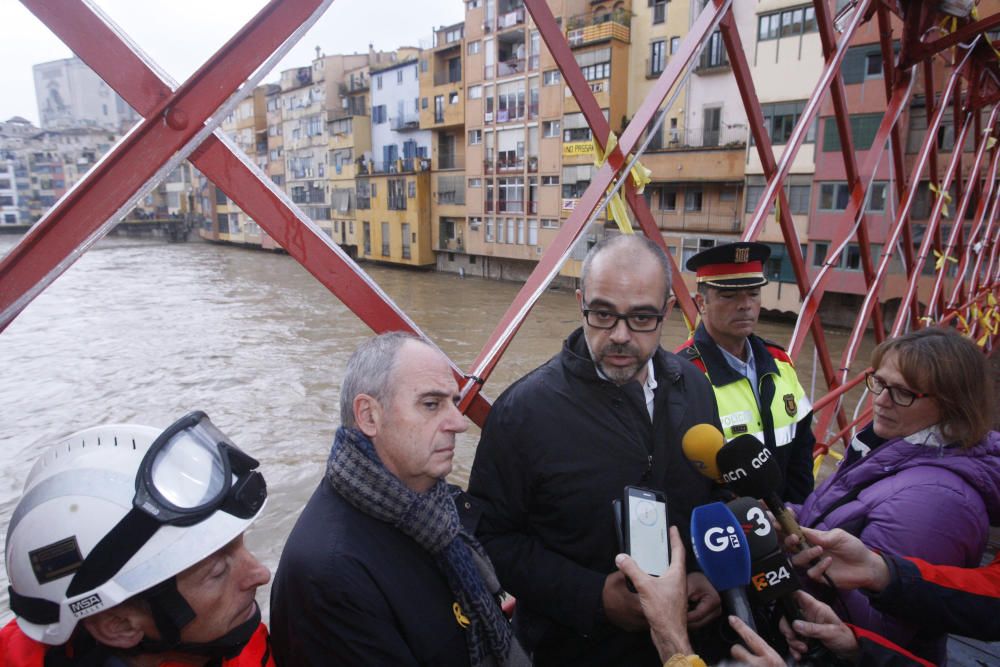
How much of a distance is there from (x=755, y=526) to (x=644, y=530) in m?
0.24

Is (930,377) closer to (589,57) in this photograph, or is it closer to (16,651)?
(16,651)

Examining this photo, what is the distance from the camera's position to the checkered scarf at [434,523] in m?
1.32

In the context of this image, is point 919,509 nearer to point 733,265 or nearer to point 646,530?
point 646,530

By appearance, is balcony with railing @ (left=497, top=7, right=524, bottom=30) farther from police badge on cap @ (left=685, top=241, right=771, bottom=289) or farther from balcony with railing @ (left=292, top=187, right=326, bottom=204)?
police badge on cap @ (left=685, top=241, right=771, bottom=289)

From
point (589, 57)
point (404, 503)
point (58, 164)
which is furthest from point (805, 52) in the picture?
point (58, 164)

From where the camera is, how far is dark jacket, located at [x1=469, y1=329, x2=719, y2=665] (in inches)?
64.4

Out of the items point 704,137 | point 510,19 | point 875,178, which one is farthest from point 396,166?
point 875,178

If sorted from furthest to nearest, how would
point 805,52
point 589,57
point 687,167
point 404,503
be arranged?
1. point 589,57
2. point 687,167
3. point 805,52
4. point 404,503

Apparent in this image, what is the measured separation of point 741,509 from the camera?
120cm

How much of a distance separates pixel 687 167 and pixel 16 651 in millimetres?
21128

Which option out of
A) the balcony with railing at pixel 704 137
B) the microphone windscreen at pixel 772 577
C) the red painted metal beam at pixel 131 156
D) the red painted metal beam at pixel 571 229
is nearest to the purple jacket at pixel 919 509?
the microphone windscreen at pixel 772 577

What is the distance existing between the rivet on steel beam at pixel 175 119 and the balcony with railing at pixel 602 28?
23124 mm

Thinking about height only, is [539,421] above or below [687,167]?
below

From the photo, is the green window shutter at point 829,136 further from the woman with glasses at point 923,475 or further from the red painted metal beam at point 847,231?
the woman with glasses at point 923,475
